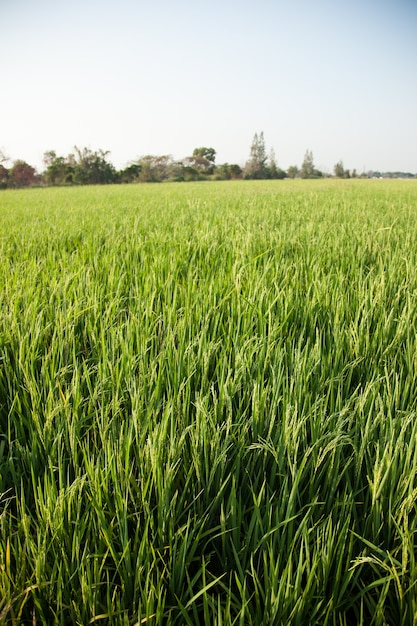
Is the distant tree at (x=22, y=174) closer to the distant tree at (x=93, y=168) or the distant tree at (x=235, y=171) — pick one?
the distant tree at (x=93, y=168)

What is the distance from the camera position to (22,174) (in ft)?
124

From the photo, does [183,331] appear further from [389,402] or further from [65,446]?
[389,402]

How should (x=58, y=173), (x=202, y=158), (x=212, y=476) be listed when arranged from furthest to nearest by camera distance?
(x=202, y=158), (x=58, y=173), (x=212, y=476)

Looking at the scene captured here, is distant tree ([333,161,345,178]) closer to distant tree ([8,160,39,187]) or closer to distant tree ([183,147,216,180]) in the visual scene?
distant tree ([183,147,216,180])

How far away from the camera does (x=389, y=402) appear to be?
34.1 inches

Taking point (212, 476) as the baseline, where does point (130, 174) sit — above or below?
above

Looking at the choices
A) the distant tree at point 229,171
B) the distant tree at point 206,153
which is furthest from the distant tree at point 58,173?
the distant tree at point 206,153

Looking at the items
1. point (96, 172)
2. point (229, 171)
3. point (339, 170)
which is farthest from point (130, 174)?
point (339, 170)

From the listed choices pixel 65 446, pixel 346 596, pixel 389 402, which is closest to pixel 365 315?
pixel 389 402

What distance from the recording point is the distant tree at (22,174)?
3703 centimetres

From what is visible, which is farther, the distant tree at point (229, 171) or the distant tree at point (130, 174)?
the distant tree at point (229, 171)

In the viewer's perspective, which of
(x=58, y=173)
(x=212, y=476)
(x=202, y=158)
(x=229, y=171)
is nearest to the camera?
(x=212, y=476)

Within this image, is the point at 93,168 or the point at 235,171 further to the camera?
the point at 235,171

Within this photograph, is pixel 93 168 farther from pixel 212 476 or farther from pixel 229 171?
pixel 212 476
